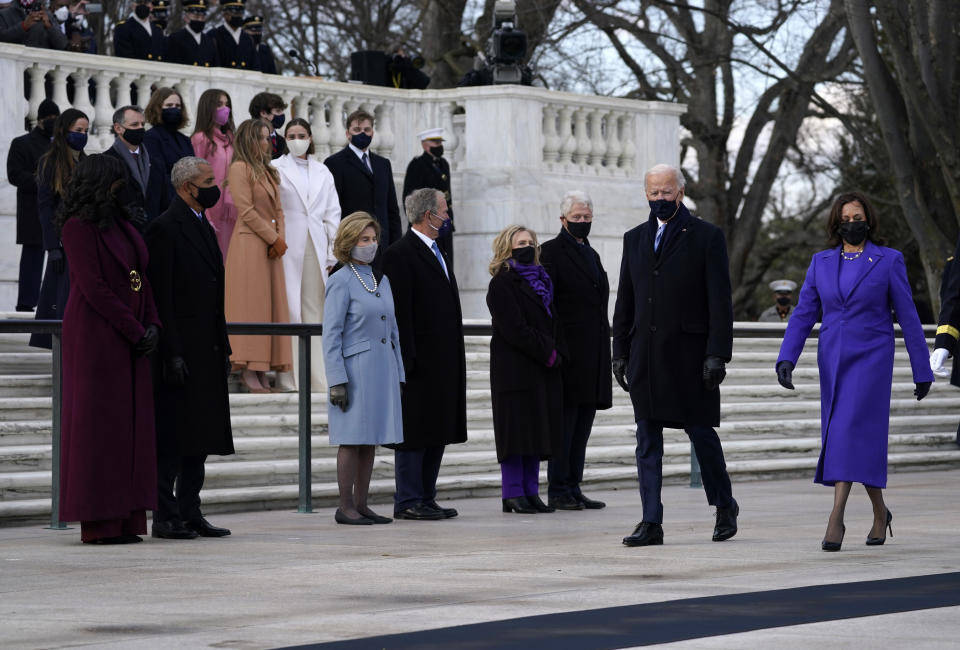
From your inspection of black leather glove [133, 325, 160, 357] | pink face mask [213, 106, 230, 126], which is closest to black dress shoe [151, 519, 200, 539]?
black leather glove [133, 325, 160, 357]

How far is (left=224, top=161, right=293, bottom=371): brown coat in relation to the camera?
13.8 meters

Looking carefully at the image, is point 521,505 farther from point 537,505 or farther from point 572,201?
point 572,201

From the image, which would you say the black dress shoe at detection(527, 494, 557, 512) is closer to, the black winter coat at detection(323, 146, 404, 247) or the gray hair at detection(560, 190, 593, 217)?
the gray hair at detection(560, 190, 593, 217)

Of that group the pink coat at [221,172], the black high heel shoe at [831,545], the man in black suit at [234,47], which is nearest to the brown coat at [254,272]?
the pink coat at [221,172]

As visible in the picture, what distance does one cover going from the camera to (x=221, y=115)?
45.9ft

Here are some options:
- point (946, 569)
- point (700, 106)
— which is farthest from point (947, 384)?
point (700, 106)

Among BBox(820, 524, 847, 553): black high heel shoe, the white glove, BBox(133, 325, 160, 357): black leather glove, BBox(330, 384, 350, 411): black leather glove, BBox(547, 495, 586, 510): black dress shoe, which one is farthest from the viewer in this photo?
BBox(547, 495, 586, 510): black dress shoe

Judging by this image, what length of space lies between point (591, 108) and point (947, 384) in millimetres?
5532

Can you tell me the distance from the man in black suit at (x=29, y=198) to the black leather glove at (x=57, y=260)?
117 centimetres

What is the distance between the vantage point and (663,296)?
31.9 ft

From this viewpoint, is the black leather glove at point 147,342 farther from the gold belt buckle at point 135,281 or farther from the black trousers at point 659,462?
the black trousers at point 659,462

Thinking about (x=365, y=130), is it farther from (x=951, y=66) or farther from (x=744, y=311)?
(x=744, y=311)

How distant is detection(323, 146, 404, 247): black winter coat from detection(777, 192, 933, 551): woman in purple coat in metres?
6.53

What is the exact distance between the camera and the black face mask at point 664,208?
9797mm
